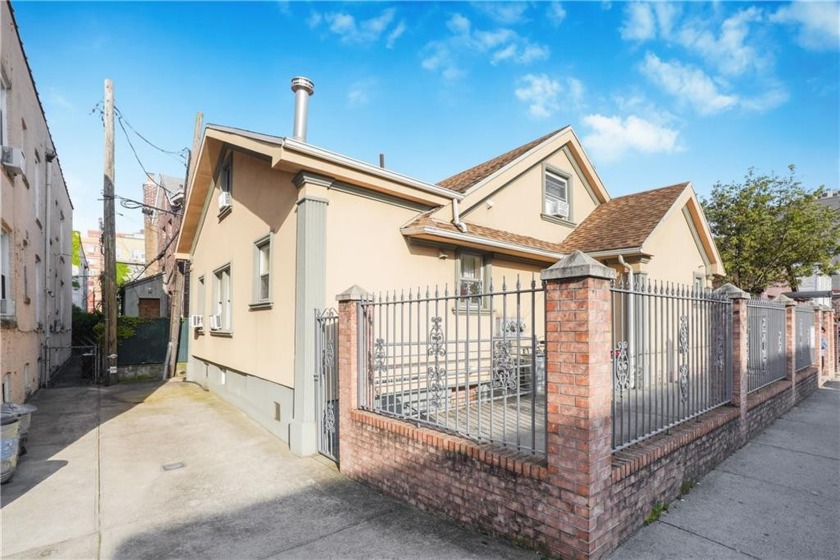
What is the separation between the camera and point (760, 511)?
4.39 m

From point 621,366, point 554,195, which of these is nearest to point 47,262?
point 554,195

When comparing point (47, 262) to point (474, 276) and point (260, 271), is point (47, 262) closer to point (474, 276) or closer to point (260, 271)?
point (260, 271)

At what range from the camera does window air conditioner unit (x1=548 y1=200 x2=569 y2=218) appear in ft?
36.4

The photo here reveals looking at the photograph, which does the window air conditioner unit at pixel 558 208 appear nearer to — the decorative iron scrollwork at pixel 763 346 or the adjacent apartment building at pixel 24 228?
the decorative iron scrollwork at pixel 763 346

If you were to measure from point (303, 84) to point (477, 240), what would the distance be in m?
4.14

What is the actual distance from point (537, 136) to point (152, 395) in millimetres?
12127

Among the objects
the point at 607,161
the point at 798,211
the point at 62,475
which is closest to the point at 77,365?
the point at 62,475

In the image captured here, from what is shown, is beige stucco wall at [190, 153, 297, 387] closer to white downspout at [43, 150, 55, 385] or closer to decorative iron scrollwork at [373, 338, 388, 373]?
decorative iron scrollwork at [373, 338, 388, 373]

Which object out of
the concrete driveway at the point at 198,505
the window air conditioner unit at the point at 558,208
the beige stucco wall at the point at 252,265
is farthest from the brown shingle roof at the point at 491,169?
the concrete driveway at the point at 198,505

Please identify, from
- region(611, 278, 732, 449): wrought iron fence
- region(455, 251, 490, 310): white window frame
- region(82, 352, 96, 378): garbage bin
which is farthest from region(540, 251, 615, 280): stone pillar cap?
region(82, 352, 96, 378): garbage bin

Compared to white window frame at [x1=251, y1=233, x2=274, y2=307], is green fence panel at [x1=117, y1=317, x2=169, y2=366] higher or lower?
lower

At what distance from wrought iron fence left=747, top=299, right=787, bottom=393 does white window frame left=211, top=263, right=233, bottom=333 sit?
9.96 m

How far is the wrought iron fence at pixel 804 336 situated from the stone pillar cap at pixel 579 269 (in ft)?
29.7

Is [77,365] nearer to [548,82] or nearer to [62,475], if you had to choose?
[62,475]
